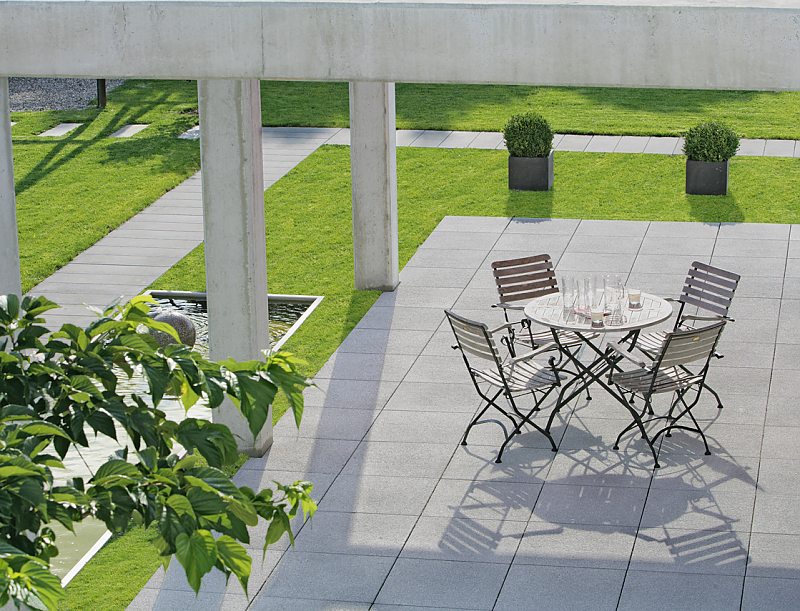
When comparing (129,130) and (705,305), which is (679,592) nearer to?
(705,305)

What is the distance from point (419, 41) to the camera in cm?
655

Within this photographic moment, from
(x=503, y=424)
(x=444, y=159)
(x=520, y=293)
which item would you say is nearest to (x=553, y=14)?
(x=503, y=424)

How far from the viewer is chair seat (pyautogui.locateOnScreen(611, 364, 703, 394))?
333 inches

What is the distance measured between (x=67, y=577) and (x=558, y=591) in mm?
3197

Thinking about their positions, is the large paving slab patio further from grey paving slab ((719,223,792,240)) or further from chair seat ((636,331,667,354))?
grey paving slab ((719,223,792,240))

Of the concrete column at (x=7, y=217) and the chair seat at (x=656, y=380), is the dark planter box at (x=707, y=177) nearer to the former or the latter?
the chair seat at (x=656, y=380)

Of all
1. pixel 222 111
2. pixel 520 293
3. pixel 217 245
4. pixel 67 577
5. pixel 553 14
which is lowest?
pixel 67 577

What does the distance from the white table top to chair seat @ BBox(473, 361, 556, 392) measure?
0.41 meters

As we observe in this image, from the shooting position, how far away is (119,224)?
16047 millimetres

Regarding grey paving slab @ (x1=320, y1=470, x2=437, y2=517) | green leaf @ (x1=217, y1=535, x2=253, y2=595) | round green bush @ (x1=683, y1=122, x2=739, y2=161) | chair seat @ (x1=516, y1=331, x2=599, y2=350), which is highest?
green leaf @ (x1=217, y1=535, x2=253, y2=595)

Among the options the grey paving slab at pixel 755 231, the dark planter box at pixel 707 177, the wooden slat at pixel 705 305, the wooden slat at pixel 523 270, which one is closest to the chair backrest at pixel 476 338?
the wooden slat at pixel 523 270

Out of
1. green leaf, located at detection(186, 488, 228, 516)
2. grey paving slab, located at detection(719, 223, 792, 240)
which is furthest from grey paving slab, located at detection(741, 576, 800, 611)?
grey paving slab, located at detection(719, 223, 792, 240)

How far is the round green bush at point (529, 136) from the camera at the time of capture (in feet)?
54.0

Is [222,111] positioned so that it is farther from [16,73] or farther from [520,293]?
[520,293]
